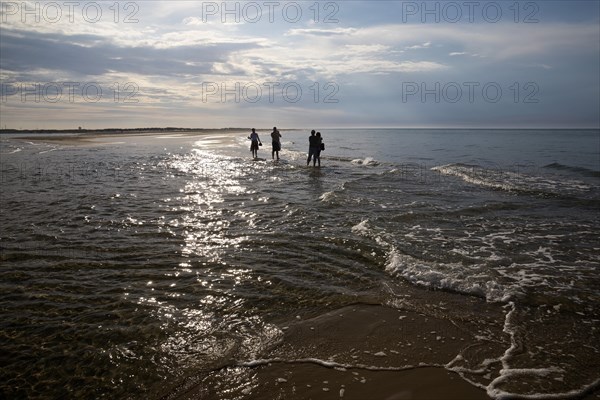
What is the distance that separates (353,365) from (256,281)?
92.9 inches

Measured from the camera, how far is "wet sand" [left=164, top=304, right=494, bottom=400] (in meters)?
3.33

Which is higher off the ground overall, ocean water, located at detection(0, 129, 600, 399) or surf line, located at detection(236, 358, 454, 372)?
ocean water, located at detection(0, 129, 600, 399)

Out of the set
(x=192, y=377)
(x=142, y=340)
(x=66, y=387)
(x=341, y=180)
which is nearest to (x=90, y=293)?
(x=142, y=340)

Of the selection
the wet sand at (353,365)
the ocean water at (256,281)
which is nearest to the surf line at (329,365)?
the wet sand at (353,365)

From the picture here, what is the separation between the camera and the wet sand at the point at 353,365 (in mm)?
3332

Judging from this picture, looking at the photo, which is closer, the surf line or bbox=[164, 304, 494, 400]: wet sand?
bbox=[164, 304, 494, 400]: wet sand

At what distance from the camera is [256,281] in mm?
5668

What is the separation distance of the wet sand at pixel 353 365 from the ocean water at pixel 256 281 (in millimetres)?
→ 170

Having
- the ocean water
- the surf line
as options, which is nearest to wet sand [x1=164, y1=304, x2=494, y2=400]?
the surf line

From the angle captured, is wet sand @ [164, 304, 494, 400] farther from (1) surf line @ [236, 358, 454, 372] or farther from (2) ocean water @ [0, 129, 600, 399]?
(2) ocean water @ [0, 129, 600, 399]

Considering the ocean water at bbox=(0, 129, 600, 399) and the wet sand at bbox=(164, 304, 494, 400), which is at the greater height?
the ocean water at bbox=(0, 129, 600, 399)

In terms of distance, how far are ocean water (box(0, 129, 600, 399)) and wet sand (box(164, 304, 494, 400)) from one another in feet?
0.56

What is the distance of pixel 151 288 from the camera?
5.33 metres

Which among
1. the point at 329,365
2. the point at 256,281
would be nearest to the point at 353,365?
the point at 329,365
